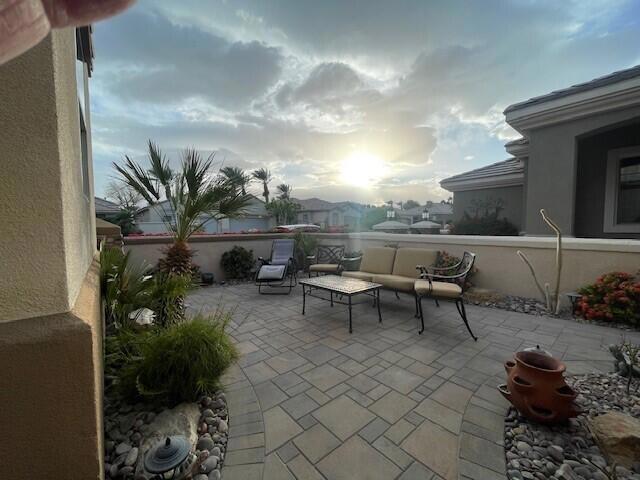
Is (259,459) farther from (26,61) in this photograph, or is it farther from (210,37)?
(210,37)

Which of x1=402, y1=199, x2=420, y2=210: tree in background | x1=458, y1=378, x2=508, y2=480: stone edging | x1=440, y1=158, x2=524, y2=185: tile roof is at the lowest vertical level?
x1=458, y1=378, x2=508, y2=480: stone edging

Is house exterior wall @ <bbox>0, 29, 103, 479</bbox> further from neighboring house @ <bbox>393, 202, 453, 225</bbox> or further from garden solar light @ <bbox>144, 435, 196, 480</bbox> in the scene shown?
neighboring house @ <bbox>393, 202, 453, 225</bbox>

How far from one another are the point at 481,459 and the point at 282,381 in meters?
1.52

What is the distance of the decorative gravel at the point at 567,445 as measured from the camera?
1440mm

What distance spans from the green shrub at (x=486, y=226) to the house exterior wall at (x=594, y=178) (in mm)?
1691

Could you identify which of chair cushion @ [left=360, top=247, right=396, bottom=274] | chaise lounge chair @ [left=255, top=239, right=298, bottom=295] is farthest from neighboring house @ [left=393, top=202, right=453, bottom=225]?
chair cushion @ [left=360, top=247, right=396, bottom=274]

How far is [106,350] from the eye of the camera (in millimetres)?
2258

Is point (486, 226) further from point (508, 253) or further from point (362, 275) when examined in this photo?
point (362, 275)

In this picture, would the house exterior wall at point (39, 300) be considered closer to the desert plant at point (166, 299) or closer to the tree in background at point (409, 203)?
the desert plant at point (166, 299)

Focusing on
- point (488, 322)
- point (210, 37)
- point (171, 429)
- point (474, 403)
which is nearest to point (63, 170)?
point (171, 429)

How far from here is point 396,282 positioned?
4172mm

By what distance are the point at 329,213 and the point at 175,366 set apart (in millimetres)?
28432

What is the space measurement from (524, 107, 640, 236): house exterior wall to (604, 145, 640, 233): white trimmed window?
49.2 inches

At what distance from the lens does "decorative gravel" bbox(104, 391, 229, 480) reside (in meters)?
1.48
